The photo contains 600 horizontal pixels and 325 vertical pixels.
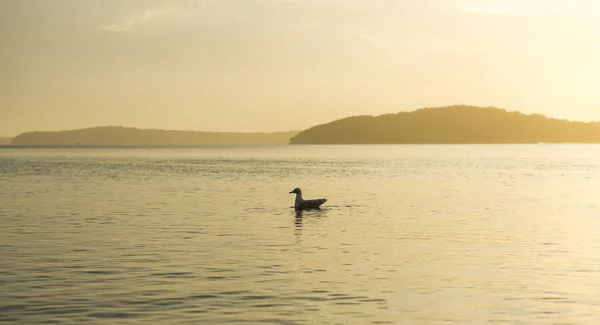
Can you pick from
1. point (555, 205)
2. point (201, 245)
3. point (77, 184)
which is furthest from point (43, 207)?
point (555, 205)

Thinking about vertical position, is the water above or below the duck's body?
below

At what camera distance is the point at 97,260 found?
89.4 feet

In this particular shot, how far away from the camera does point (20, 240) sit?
3253 centimetres

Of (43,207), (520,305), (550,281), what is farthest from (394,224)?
(43,207)

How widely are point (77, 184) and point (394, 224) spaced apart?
44.5 metres

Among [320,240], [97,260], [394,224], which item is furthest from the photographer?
[394,224]

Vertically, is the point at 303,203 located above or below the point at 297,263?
above

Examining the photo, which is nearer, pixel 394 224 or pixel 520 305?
pixel 520 305

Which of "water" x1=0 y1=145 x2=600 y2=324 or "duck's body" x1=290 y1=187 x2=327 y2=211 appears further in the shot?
"duck's body" x1=290 y1=187 x2=327 y2=211

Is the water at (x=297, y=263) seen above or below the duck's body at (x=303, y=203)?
below

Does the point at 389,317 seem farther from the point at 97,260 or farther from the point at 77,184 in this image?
the point at 77,184

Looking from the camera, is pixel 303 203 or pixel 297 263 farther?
pixel 303 203

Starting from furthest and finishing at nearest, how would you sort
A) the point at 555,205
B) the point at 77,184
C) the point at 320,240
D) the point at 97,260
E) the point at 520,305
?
the point at 77,184 < the point at 555,205 < the point at 320,240 < the point at 97,260 < the point at 520,305

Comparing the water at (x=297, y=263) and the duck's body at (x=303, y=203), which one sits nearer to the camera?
the water at (x=297, y=263)
